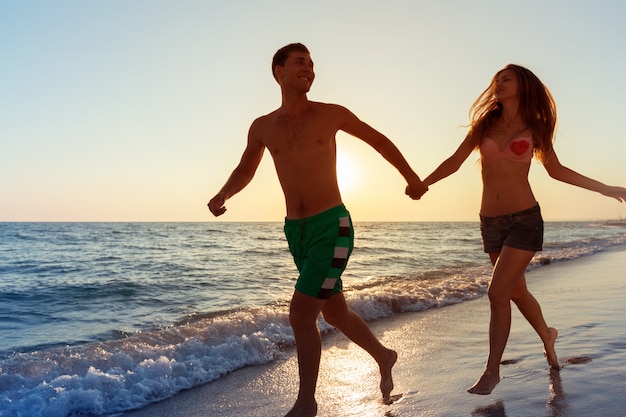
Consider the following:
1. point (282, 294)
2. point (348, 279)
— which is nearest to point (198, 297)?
point (282, 294)

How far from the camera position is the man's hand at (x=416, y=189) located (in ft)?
12.6

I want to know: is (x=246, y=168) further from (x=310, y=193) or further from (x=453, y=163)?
(x=453, y=163)

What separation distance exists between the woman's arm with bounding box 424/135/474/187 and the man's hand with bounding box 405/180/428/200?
301 mm

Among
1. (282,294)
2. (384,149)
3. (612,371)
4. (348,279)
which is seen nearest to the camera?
(384,149)

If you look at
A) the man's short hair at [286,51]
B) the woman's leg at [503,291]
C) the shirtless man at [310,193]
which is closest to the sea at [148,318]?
the shirtless man at [310,193]

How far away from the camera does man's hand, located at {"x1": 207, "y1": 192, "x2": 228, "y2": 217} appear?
3572 mm

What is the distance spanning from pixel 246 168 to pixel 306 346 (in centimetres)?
124

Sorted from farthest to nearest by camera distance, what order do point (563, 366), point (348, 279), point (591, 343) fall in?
point (348, 279), point (591, 343), point (563, 366)

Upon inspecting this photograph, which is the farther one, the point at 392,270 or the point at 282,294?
the point at 392,270

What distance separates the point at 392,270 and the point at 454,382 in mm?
13920

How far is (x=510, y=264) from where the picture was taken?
3914 mm

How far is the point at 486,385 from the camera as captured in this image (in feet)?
12.2

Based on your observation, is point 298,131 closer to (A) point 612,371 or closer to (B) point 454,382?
(B) point 454,382

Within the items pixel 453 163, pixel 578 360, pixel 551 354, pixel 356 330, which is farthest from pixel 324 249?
pixel 578 360
